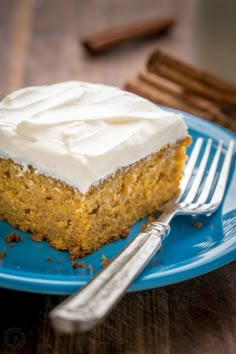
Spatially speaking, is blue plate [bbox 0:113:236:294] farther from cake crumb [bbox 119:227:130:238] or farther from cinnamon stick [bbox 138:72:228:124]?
cinnamon stick [bbox 138:72:228:124]

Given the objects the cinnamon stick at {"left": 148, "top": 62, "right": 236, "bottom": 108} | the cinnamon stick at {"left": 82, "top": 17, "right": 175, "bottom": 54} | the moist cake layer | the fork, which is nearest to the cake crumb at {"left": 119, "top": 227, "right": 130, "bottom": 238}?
the moist cake layer

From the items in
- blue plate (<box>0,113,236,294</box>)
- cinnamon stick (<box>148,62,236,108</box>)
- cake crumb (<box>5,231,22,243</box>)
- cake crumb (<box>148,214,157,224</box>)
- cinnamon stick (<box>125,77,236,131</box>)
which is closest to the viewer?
blue plate (<box>0,113,236,294</box>)

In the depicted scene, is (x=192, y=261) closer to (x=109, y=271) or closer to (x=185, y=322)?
(x=185, y=322)

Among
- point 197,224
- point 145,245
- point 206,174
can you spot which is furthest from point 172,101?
point 145,245

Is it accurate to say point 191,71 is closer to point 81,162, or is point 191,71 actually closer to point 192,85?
point 192,85

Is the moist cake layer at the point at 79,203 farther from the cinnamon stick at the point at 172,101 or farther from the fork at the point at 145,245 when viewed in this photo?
the cinnamon stick at the point at 172,101

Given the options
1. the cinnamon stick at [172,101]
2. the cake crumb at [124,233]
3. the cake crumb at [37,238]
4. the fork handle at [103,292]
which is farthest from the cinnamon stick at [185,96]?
the fork handle at [103,292]

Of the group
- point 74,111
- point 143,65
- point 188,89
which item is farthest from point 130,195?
point 143,65
